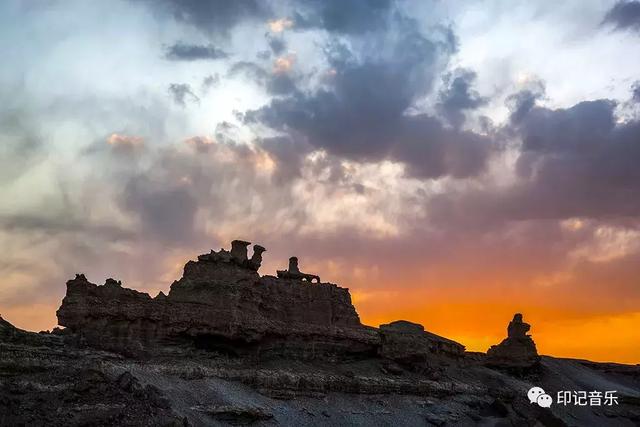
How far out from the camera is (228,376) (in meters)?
44.3

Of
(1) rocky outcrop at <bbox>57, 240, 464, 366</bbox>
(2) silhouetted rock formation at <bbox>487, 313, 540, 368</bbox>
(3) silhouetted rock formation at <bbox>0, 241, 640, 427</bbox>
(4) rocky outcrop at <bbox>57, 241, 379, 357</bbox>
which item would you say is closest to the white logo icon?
(3) silhouetted rock formation at <bbox>0, 241, 640, 427</bbox>

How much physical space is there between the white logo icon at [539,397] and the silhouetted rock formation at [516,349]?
24.5 feet

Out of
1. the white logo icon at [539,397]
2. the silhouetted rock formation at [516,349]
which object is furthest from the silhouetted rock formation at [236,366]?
the silhouetted rock formation at [516,349]

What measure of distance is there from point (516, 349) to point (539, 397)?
11380 millimetres

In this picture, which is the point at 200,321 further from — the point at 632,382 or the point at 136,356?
the point at 632,382

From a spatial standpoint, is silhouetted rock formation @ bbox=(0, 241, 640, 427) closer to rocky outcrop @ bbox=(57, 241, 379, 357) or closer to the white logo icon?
rocky outcrop @ bbox=(57, 241, 379, 357)

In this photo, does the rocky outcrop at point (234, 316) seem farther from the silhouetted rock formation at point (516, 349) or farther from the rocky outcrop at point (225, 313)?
the silhouetted rock formation at point (516, 349)

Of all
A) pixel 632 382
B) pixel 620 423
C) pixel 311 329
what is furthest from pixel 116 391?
pixel 632 382

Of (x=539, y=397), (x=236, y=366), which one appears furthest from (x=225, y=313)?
(x=539, y=397)

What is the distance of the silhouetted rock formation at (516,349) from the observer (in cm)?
7719

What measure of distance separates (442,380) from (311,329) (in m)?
14.9

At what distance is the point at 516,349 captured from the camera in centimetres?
7756

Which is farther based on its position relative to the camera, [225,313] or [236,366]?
[225,313]

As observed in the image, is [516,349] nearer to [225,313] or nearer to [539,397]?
[539,397]
